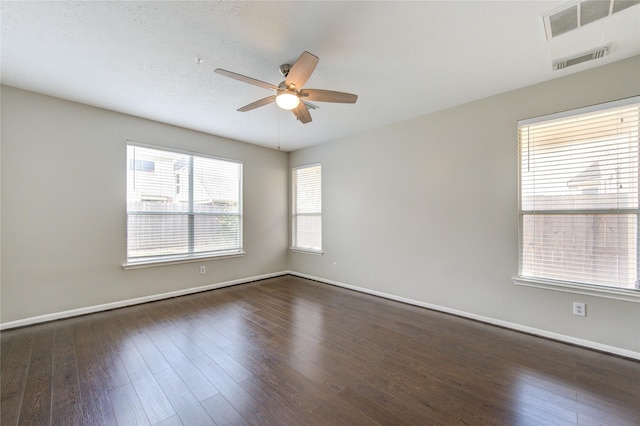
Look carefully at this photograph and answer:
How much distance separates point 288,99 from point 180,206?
2.90m

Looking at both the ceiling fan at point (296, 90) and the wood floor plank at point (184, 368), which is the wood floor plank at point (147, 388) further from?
the ceiling fan at point (296, 90)

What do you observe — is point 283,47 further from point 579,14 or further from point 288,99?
point 579,14

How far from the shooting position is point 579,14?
1864mm

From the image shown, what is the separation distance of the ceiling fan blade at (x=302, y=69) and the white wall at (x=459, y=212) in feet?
7.31

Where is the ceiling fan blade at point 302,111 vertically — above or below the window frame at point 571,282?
above

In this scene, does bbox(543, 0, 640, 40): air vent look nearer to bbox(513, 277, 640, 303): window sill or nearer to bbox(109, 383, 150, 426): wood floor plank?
bbox(513, 277, 640, 303): window sill

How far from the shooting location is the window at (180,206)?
12.4 ft

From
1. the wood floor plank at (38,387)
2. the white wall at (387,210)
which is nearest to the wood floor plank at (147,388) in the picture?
the wood floor plank at (38,387)

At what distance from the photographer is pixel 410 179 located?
3818 mm

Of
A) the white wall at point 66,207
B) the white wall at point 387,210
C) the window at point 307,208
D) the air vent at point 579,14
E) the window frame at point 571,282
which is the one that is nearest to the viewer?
the air vent at point 579,14

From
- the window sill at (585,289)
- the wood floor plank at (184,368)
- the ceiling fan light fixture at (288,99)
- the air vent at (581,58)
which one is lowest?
the wood floor plank at (184,368)

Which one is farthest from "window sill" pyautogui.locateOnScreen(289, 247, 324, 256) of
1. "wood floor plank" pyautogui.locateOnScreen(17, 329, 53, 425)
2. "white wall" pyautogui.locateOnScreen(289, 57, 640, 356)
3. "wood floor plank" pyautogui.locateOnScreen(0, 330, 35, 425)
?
"wood floor plank" pyautogui.locateOnScreen(0, 330, 35, 425)

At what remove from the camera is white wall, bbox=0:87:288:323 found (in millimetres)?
2895

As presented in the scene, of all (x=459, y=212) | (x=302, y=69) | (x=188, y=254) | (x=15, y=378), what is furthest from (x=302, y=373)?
(x=188, y=254)
